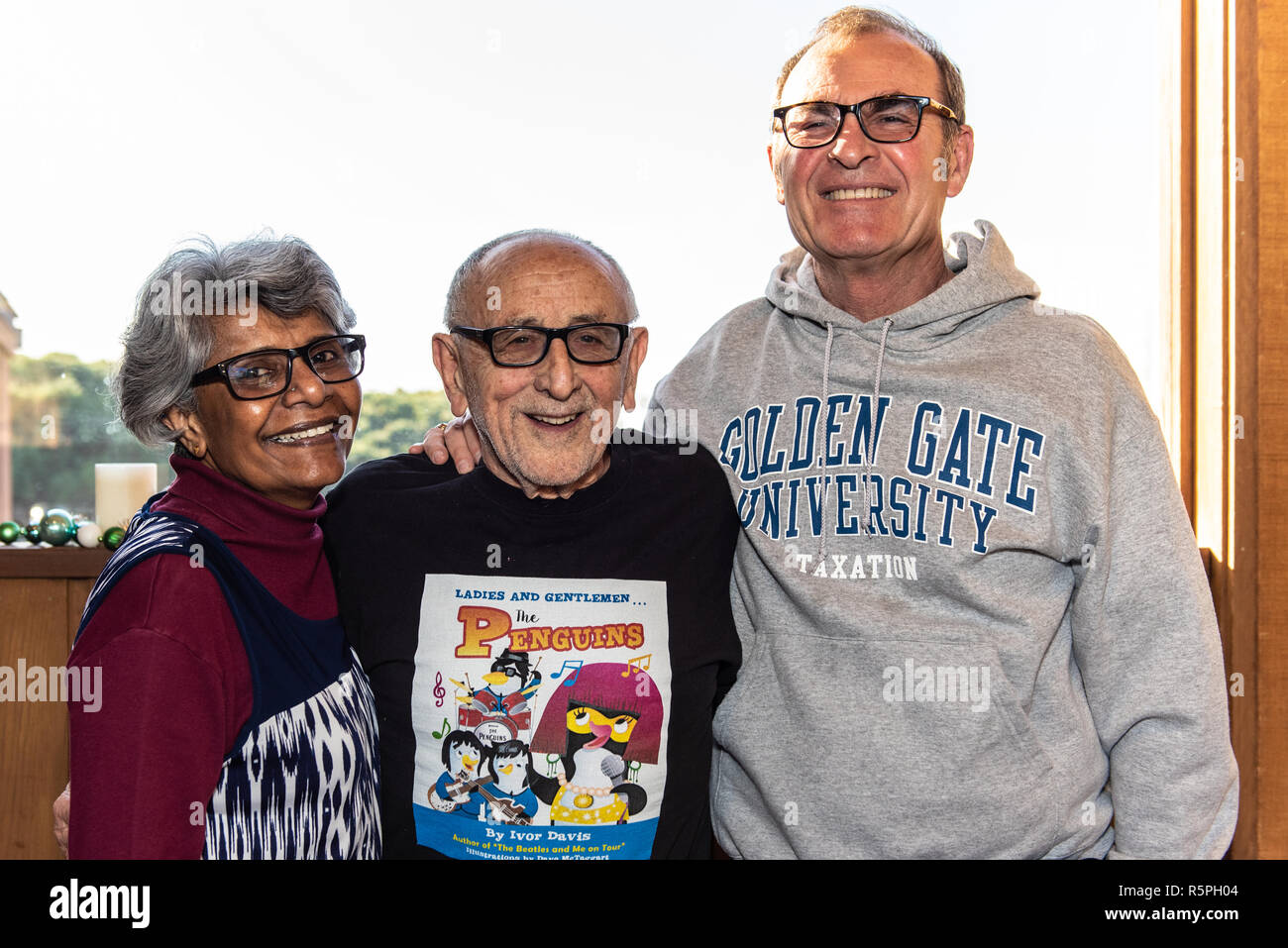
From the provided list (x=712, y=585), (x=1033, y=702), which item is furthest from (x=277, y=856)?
(x=1033, y=702)

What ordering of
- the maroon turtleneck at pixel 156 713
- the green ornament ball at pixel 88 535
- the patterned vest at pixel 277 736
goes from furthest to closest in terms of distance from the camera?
the green ornament ball at pixel 88 535 → the patterned vest at pixel 277 736 → the maroon turtleneck at pixel 156 713

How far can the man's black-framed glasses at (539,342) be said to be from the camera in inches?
58.7

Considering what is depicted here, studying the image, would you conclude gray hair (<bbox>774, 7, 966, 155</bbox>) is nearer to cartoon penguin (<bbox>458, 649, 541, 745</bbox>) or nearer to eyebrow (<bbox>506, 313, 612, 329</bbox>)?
eyebrow (<bbox>506, 313, 612, 329</bbox>)

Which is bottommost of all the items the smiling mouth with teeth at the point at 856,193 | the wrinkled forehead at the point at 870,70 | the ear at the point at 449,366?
the ear at the point at 449,366

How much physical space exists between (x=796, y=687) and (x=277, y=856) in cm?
79

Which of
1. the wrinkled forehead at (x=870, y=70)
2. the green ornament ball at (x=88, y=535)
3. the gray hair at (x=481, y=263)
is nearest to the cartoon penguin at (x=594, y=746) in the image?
the gray hair at (x=481, y=263)

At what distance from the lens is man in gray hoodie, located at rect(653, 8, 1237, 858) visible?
1.51 metres

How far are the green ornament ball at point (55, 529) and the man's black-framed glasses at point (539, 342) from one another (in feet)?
3.72

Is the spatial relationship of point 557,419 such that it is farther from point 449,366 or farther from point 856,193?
point 856,193

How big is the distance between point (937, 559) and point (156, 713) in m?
1.11

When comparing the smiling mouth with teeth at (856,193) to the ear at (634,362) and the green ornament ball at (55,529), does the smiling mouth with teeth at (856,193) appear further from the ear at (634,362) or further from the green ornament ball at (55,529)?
the green ornament ball at (55,529)

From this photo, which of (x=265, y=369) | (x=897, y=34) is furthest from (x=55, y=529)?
(x=897, y=34)

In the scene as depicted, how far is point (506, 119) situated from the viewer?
3262 millimetres

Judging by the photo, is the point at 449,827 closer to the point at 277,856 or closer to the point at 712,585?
the point at 277,856
